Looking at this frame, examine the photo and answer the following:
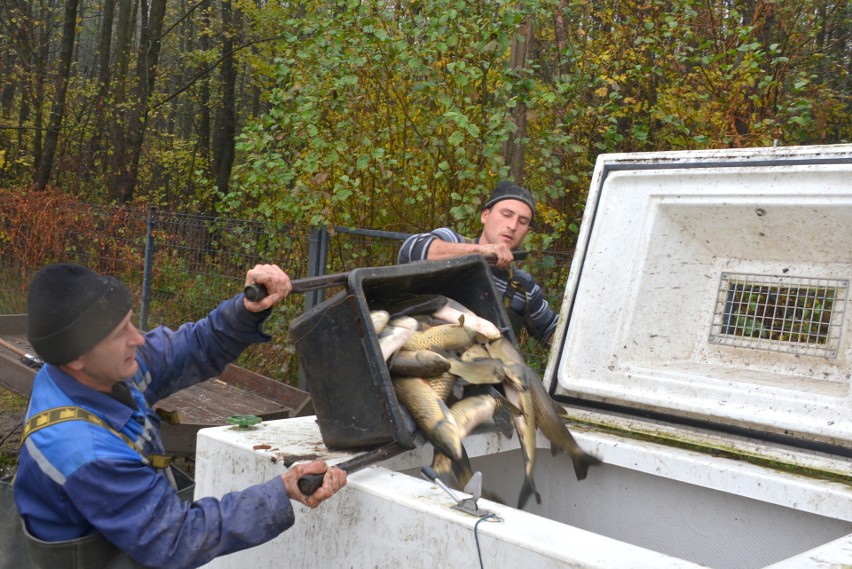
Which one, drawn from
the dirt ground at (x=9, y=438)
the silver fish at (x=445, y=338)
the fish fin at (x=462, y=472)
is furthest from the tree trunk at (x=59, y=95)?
the fish fin at (x=462, y=472)

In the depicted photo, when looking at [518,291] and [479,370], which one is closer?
[479,370]

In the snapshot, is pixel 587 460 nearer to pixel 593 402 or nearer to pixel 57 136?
pixel 593 402

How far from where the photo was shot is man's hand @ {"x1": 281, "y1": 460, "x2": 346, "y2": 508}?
215 cm

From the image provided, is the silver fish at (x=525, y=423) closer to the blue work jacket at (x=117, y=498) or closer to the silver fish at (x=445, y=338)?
the silver fish at (x=445, y=338)

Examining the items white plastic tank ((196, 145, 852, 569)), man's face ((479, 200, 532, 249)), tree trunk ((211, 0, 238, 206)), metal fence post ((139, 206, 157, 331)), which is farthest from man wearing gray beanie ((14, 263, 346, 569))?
tree trunk ((211, 0, 238, 206))

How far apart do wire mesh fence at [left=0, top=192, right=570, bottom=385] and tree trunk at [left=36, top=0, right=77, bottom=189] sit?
6901 mm

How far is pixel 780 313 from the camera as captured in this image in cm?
315

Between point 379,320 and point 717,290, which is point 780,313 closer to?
point 717,290

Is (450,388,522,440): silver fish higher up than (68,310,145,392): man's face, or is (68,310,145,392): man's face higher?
(68,310,145,392): man's face

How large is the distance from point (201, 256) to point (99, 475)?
5696 millimetres

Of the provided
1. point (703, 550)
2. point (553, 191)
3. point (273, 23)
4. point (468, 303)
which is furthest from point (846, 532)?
point (273, 23)

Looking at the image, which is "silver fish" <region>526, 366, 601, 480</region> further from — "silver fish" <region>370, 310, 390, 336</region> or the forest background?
the forest background

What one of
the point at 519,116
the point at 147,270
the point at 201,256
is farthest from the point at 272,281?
the point at 147,270

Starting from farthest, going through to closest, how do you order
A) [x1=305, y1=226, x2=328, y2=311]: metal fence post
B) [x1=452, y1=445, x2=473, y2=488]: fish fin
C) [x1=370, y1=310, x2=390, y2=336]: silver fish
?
[x1=305, y1=226, x2=328, y2=311]: metal fence post < [x1=370, y1=310, x2=390, y2=336]: silver fish < [x1=452, y1=445, x2=473, y2=488]: fish fin
